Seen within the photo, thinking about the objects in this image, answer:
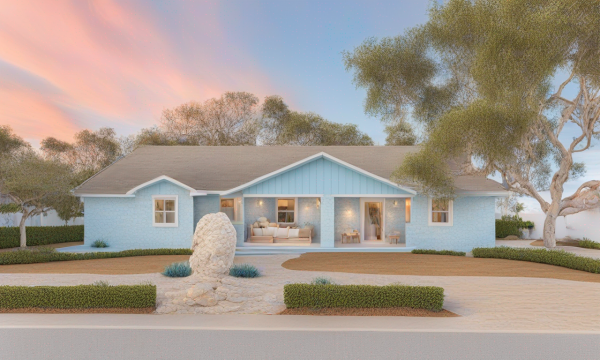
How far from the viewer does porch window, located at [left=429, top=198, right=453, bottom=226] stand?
2053cm

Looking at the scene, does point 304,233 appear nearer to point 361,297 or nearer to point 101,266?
point 101,266

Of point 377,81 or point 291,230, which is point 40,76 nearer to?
point 291,230

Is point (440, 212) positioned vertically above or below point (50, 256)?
above

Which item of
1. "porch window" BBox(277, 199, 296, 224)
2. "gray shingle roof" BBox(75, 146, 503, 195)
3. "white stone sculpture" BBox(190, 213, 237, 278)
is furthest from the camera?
"porch window" BBox(277, 199, 296, 224)

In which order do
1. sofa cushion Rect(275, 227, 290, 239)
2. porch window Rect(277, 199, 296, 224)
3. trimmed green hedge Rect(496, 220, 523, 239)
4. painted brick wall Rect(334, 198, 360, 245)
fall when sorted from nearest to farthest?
sofa cushion Rect(275, 227, 290, 239) → painted brick wall Rect(334, 198, 360, 245) → porch window Rect(277, 199, 296, 224) → trimmed green hedge Rect(496, 220, 523, 239)

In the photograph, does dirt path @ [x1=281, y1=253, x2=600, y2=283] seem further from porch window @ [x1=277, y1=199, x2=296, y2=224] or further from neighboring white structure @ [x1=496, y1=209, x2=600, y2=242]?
neighboring white structure @ [x1=496, y1=209, x2=600, y2=242]

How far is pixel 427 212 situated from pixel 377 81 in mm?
7505

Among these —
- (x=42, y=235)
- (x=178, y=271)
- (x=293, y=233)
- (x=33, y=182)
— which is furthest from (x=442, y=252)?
(x=42, y=235)

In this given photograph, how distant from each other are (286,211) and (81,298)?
47.7 ft

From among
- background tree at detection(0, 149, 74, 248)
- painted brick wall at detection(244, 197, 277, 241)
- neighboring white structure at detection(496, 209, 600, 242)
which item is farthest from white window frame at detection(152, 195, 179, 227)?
neighboring white structure at detection(496, 209, 600, 242)

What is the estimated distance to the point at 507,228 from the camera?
Answer: 2864 centimetres

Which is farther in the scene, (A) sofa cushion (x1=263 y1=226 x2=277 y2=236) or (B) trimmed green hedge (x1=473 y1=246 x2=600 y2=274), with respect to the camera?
(A) sofa cushion (x1=263 y1=226 x2=277 y2=236)

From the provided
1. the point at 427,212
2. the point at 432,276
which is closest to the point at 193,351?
the point at 432,276

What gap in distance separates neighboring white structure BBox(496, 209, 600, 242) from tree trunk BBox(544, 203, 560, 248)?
429 centimetres
